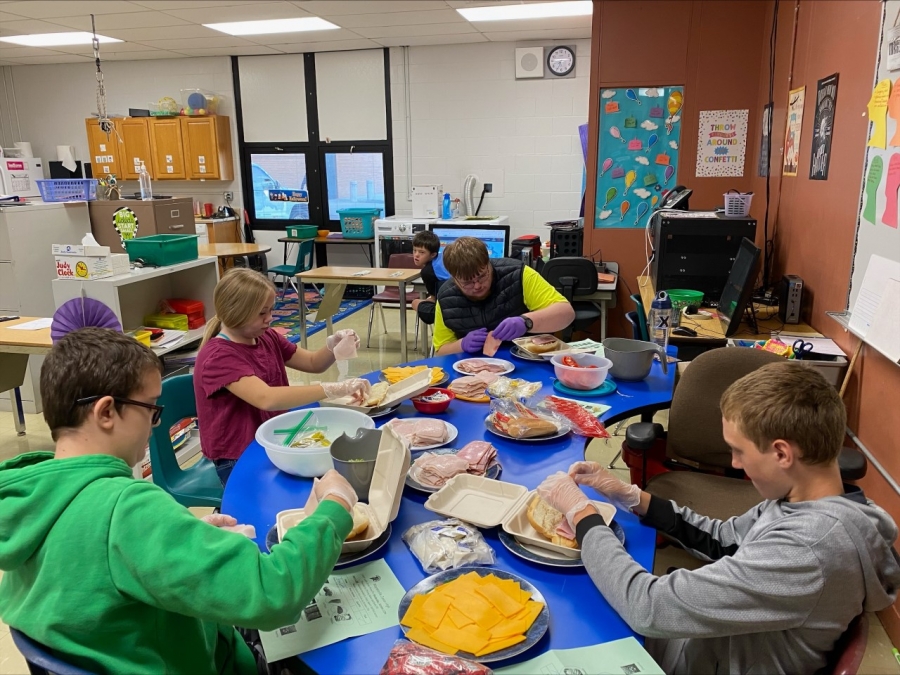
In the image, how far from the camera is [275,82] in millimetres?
8047

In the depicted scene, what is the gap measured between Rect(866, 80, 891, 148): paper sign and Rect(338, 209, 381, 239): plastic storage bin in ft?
19.1

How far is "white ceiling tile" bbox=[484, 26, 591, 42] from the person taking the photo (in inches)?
265

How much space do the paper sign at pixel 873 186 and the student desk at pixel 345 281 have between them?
10.8 feet

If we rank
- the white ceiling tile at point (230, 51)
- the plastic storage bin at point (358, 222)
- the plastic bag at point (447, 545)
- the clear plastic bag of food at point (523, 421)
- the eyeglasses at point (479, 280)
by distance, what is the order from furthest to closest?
the plastic storage bin at point (358, 222)
the white ceiling tile at point (230, 51)
the eyeglasses at point (479, 280)
the clear plastic bag of food at point (523, 421)
the plastic bag at point (447, 545)

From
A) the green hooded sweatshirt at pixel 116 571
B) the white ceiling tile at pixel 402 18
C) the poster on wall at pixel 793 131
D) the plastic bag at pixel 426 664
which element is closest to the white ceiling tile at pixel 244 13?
the white ceiling tile at pixel 402 18

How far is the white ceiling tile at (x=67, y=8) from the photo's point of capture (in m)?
5.51

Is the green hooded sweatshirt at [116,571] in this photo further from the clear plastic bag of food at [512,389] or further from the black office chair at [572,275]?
the black office chair at [572,275]

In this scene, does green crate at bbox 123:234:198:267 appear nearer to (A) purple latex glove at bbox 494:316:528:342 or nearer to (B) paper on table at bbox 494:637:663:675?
(A) purple latex glove at bbox 494:316:528:342

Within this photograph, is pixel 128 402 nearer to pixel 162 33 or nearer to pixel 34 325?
pixel 34 325

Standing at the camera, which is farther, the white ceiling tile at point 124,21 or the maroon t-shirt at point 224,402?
the white ceiling tile at point 124,21

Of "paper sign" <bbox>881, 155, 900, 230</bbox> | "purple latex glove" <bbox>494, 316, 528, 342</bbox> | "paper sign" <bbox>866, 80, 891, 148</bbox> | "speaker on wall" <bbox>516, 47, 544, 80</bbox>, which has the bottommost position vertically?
"purple latex glove" <bbox>494, 316, 528, 342</bbox>

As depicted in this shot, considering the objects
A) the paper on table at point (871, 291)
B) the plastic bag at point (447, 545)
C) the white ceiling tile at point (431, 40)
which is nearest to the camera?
the plastic bag at point (447, 545)

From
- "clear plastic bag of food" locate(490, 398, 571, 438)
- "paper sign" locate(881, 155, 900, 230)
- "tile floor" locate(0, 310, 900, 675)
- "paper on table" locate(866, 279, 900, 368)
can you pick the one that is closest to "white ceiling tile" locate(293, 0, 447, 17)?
"tile floor" locate(0, 310, 900, 675)

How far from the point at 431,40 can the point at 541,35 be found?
1224mm
